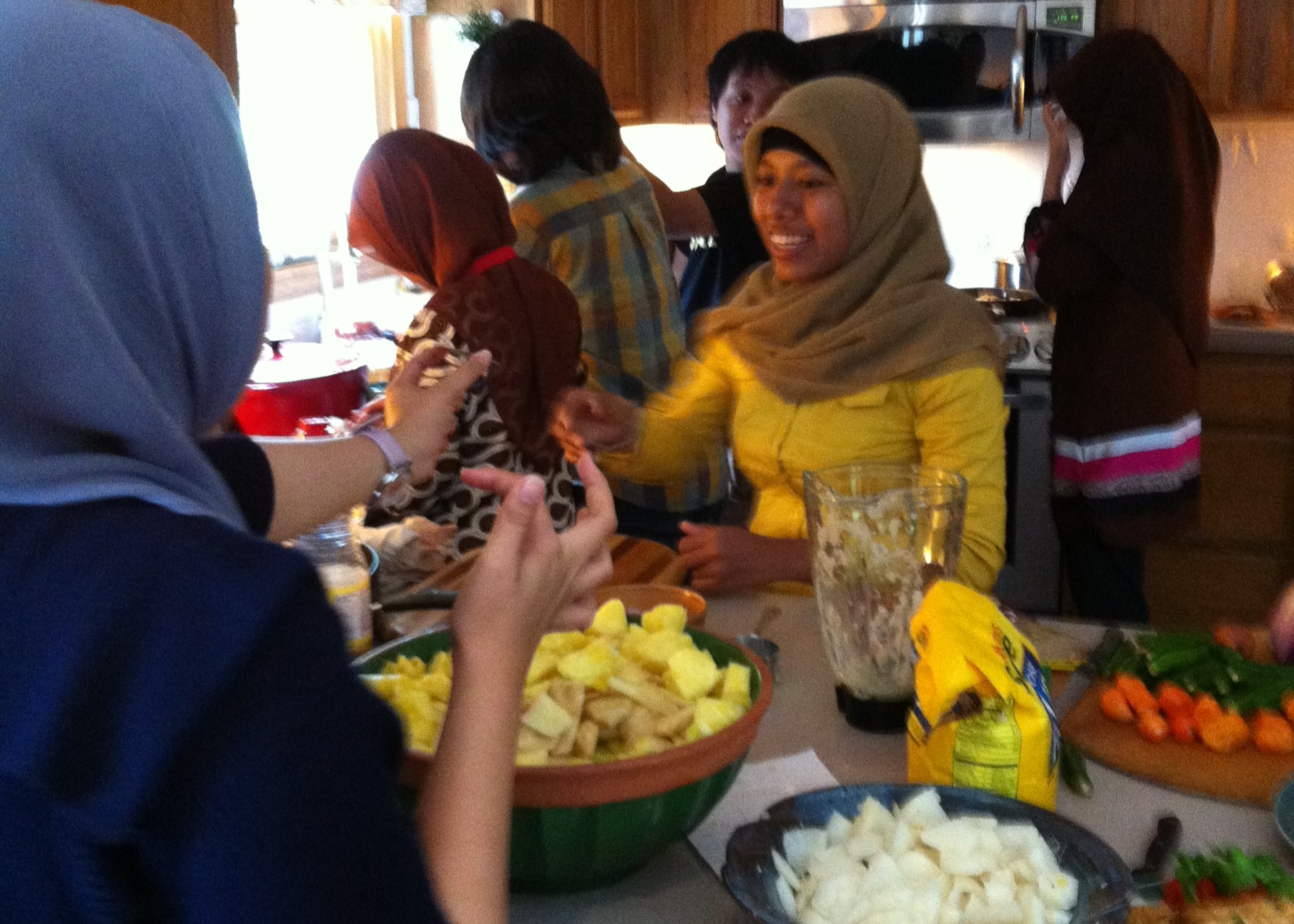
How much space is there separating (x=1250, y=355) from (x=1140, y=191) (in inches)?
43.4

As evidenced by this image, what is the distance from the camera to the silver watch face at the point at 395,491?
169cm

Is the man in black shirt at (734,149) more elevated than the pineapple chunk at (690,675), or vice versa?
the man in black shirt at (734,149)

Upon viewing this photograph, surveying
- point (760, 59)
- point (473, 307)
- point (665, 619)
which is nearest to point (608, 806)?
point (665, 619)

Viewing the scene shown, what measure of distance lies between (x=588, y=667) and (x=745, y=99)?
7.45 ft

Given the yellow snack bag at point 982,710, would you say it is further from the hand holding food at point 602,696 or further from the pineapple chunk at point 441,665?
the pineapple chunk at point 441,665

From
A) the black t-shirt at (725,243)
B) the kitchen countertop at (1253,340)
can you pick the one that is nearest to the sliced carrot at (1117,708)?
the black t-shirt at (725,243)

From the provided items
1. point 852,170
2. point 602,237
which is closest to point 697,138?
point 602,237

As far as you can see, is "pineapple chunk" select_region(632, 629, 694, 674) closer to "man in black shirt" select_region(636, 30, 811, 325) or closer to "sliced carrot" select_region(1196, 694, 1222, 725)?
"sliced carrot" select_region(1196, 694, 1222, 725)

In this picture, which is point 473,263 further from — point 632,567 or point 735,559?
point 735,559

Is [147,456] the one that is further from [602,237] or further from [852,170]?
[602,237]

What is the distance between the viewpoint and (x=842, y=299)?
185 centimetres

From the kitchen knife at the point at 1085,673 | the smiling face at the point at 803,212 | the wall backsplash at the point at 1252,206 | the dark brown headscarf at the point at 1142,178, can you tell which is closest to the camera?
the kitchen knife at the point at 1085,673

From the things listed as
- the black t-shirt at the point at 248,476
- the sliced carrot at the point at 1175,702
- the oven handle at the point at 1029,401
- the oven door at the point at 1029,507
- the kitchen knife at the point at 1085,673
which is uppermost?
the black t-shirt at the point at 248,476

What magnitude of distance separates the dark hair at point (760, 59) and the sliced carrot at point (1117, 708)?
2.15 meters
